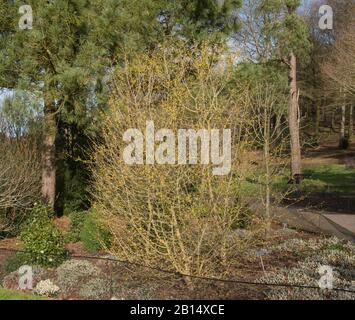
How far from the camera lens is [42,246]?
10164mm

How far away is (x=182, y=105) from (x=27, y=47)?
19.3 ft

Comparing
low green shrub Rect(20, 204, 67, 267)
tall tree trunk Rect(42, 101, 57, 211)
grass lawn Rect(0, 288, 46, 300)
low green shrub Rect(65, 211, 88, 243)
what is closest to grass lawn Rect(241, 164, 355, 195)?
low green shrub Rect(65, 211, 88, 243)

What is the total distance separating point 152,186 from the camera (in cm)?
780

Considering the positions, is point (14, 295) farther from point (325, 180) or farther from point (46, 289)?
point (325, 180)

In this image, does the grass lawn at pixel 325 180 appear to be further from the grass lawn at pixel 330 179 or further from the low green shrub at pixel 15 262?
the low green shrub at pixel 15 262
